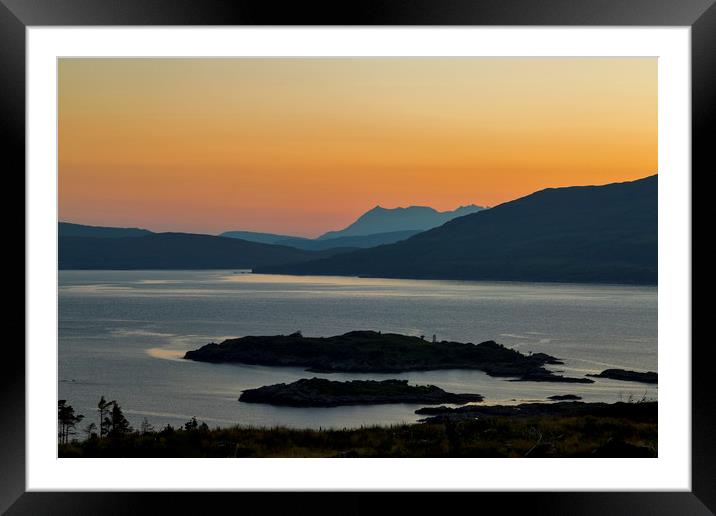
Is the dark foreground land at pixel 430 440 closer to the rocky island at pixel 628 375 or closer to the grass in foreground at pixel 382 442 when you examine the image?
the grass in foreground at pixel 382 442

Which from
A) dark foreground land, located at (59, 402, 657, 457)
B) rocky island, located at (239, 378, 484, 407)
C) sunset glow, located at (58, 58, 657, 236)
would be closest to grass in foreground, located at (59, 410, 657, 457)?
dark foreground land, located at (59, 402, 657, 457)

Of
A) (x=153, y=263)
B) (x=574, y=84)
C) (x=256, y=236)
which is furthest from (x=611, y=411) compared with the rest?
(x=574, y=84)

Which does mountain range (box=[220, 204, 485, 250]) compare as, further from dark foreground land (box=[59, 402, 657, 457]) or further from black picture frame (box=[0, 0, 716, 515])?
black picture frame (box=[0, 0, 716, 515])

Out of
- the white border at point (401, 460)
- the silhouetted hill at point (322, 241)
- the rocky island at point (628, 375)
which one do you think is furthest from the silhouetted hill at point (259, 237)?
the white border at point (401, 460)

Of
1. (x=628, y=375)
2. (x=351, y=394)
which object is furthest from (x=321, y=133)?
(x=628, y=375)

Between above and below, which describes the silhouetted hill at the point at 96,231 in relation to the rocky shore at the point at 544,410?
above
